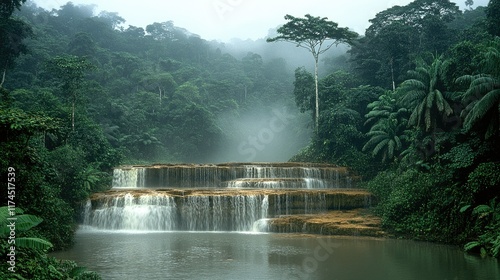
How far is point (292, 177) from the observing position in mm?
23359

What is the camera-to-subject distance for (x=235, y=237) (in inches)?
613

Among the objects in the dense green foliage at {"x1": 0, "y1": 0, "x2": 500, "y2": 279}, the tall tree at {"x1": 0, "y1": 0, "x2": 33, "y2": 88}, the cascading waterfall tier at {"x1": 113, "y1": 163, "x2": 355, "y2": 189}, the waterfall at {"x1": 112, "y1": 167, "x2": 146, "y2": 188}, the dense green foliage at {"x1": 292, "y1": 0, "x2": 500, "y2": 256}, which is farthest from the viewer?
the tall tree at {"x1": 0, "y1": 0, "x2": 33, "y2": 88}

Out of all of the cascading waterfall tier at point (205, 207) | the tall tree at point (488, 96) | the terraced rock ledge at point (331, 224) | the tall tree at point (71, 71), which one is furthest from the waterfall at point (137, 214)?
the tall tree at point (488, 96)

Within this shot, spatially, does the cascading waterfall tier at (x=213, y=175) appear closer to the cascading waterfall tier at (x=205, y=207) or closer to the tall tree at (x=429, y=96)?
the cascading waterfall tier at (x=205, y=207)

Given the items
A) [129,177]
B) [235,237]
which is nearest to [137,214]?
[235,237]

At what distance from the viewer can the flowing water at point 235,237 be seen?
9.84m

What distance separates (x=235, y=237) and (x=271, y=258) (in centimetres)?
452

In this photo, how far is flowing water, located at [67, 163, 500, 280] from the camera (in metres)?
9.84

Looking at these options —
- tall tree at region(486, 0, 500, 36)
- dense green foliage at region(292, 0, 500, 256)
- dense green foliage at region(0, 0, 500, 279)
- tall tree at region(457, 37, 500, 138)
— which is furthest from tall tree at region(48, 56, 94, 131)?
tall tree at region(486, 0, 500, 36)

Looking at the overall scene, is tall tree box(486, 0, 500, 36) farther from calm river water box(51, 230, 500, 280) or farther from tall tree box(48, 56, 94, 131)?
tall tree box(48, 56, 94, 131)

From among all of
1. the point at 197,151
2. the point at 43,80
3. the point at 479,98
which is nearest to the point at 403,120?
the point at 479,98

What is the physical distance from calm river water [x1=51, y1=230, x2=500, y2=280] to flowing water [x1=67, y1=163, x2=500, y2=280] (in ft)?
0.08

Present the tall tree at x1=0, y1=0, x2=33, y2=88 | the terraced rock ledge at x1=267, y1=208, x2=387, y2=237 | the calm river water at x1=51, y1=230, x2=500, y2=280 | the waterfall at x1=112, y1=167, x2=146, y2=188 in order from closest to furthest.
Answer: the calm river water at x1=51, y1=230, x2=500, y2=280
the terraced rock ledge at x1=267, y1=208, x2=387, y2=237
the waterfall at x1=112, y1=167, x2=146, y2=188
the tall tree at x1=0, y1=0, x2=33, y2=88

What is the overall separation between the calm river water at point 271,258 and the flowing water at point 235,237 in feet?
0.08
